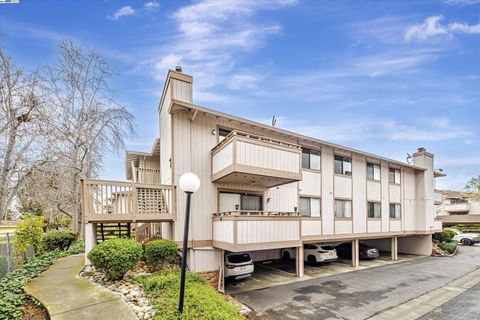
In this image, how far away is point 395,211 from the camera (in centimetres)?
1898

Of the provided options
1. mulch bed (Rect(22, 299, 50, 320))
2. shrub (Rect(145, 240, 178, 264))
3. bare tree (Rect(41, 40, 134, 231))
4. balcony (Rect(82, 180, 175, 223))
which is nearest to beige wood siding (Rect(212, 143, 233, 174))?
balcony (Rect(82, 180, 175, 223))

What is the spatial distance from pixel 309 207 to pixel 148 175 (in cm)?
929

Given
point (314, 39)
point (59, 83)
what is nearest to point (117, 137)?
point (59, 83)

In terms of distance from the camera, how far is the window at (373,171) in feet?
57.3

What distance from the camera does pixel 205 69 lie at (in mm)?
14133

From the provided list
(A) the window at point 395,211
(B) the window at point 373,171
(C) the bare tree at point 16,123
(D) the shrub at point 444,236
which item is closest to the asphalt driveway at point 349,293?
(A) the window at point 395,211

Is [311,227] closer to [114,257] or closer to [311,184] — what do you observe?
[311,184]

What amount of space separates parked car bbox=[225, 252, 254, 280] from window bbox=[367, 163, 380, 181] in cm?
1050

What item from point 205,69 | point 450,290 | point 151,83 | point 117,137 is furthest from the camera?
point 117,137

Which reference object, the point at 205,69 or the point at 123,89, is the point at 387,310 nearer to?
the point at 205,69

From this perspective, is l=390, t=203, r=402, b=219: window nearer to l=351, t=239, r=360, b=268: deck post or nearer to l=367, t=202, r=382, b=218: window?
l=367, t=202, r=382, b=218: window

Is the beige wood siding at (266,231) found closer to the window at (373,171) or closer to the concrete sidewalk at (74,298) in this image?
the concrete sidewalk at (74,298)

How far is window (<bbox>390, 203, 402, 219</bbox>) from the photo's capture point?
1871 cm

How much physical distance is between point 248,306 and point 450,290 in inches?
351
